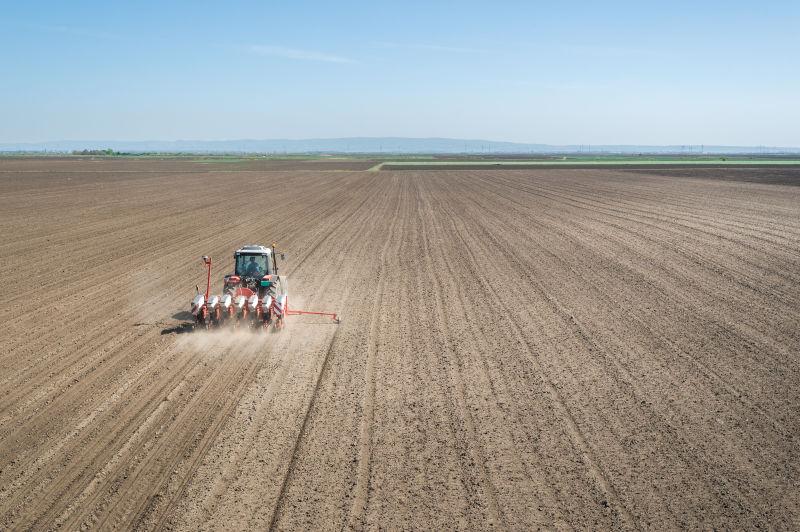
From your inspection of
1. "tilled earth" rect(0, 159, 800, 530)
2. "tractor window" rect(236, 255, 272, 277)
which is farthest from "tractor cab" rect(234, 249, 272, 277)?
"tilled earth" rect(0, 159, 800, 530)

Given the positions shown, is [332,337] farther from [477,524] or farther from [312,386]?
[477,524]

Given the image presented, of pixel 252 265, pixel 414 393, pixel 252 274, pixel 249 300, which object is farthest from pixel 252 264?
pixel 414 393

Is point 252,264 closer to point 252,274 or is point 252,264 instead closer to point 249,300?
point 252,274

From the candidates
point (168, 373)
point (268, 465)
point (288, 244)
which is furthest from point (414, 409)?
point (288, 244)

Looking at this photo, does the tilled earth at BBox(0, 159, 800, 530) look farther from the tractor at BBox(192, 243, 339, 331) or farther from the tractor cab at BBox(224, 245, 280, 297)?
the tractor cab at BBox(224, 245, 280, 297)

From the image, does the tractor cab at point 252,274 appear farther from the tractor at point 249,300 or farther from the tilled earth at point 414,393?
the tilled earth at point 414,393
